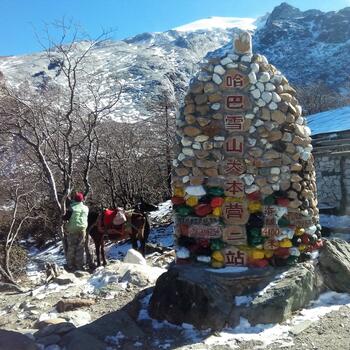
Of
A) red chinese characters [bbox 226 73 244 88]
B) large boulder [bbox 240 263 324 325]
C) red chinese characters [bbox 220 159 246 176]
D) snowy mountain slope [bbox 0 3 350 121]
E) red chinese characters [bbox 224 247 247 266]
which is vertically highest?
snowy mountain slope [bbox 0 3 350 121]

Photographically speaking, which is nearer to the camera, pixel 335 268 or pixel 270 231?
pixel 270 231

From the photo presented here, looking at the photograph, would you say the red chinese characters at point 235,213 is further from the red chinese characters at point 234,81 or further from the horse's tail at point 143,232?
the horse's tail at point 143,232

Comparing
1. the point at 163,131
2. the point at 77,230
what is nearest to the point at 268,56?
the point at 163,131

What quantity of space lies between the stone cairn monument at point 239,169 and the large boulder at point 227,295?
0.31 m

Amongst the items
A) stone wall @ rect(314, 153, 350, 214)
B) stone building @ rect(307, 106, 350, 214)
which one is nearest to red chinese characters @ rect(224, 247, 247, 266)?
stone building @ rect(307, 106, 350, 214)

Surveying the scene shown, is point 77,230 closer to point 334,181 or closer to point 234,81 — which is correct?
point 234,81

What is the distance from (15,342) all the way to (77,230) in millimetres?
4403

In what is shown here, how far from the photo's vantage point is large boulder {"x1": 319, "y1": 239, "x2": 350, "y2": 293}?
22.4 feet

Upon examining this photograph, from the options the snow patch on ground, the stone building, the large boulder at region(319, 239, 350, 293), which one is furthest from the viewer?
the stone building

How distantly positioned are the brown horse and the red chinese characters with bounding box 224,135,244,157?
4.55 metres

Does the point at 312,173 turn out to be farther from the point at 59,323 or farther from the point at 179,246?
the point at 59,323

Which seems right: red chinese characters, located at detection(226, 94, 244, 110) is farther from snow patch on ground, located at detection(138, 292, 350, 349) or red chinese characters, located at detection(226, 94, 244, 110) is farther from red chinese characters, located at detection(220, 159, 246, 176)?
snow patch on ground, located at detection(138, 292, 350, 349)

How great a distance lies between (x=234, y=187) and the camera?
21.6 feet

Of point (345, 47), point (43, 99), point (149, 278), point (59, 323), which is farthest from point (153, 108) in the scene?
point (345, 47)
